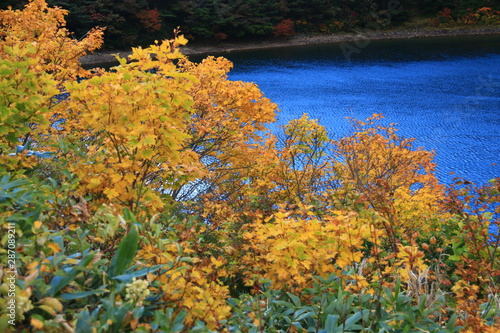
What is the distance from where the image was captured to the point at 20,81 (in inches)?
106

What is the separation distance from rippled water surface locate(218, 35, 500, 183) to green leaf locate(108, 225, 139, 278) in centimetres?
909

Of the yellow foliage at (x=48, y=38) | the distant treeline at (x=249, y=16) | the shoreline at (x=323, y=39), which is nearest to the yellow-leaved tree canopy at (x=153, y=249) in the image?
the yellow foliage at (x=48, y=38)

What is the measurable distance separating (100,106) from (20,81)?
57 cm

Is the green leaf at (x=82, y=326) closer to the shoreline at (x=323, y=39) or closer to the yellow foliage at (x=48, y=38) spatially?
the yellow foliage at (x=48, y=38)

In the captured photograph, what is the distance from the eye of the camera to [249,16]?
29.4 meters

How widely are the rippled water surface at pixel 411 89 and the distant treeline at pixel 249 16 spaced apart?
9.33 ft

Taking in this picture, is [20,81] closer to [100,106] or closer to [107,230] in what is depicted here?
[100,106]

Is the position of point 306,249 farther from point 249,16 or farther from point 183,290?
point 249,16

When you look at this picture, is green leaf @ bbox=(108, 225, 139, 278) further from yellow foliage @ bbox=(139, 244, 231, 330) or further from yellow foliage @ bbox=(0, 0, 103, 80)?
yellow foliage @ bbox=(0, 0, 103, 80)

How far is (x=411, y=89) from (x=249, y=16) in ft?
49.4

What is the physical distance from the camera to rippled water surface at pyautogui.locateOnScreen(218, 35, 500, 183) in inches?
460

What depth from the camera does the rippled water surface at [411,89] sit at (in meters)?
11.7

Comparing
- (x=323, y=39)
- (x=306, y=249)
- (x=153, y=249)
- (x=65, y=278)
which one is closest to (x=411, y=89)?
(x=323, y=39)

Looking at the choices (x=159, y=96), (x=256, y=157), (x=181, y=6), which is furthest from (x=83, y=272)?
(x=181, y=6)
